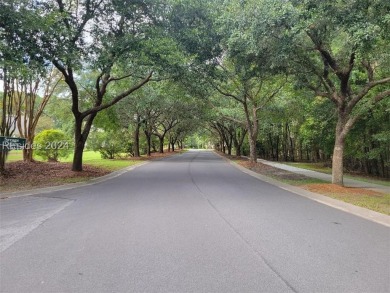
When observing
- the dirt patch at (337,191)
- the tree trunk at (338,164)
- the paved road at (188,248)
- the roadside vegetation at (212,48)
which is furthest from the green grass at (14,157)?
the tree trunk at (338,164)

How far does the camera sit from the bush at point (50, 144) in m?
25.0

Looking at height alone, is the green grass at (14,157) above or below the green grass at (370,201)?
above

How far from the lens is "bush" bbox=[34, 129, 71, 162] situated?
2495 centimetres

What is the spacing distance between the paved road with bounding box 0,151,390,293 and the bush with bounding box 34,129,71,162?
16630 mm

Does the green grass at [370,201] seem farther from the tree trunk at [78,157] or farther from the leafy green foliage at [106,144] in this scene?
the leafy green foliage at [106,144]

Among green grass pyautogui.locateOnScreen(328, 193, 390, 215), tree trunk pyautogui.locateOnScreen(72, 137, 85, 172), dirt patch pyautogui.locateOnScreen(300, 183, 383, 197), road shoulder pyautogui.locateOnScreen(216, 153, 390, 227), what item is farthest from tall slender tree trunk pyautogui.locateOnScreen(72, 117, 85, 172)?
green grass pyautogui.locateOnScreen(328, 193, 390, 215)

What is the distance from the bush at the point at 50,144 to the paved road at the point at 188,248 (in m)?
16.6

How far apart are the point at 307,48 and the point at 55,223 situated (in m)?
10.6

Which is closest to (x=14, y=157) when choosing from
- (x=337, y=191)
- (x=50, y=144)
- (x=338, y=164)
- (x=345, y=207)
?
(x=50, y=144)

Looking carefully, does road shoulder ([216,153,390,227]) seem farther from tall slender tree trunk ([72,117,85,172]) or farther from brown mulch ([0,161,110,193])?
tall slender tree trunk ([72,117,85,172])

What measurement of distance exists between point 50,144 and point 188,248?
2232cm

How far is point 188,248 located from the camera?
17.5 ft

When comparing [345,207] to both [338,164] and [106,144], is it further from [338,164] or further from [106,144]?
[106,144]

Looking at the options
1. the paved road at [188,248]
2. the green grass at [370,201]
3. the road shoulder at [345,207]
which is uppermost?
the paved road at [188,248]
